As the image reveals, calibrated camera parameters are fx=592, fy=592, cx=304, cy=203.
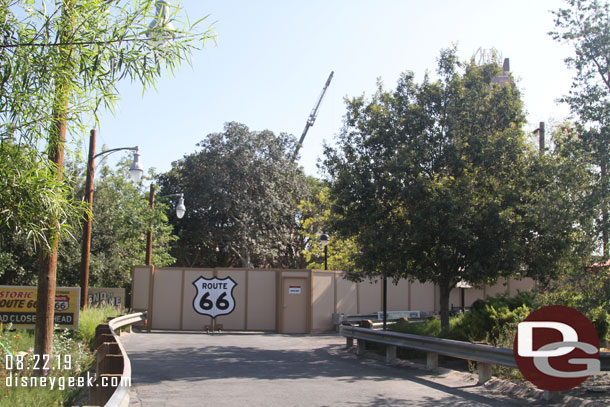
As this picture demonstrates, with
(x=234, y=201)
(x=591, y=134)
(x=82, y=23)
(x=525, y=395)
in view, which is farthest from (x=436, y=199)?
(x=234, y=201)

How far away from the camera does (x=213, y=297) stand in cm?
2484

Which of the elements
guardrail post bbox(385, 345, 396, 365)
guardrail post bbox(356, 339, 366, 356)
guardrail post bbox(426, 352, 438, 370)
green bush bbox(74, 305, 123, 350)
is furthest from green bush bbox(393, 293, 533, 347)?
green bush bbox(74, 305, 123, 350)

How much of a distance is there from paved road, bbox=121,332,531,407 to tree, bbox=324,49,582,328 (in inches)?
134

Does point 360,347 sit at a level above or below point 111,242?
below

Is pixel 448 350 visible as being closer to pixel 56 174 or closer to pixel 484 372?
pixel 484 372

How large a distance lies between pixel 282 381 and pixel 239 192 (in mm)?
36142

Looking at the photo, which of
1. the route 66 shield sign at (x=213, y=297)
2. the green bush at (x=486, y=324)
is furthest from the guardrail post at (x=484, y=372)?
the route 66 shield sign at (x=213, y=297)

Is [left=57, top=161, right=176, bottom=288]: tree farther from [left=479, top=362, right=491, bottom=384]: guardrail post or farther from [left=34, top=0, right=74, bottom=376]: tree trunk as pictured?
[left=479, top=362, right=491, bottom=384]: guardrail post

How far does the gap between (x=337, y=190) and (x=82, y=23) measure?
10572 millimetres

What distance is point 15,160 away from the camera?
6801 mm

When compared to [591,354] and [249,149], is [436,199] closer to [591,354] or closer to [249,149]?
[591,354]

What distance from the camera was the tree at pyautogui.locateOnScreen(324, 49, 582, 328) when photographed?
14.8 m

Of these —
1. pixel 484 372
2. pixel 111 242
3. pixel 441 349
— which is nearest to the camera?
pixel 484 372

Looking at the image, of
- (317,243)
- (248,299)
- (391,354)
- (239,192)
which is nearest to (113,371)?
(391,354)
